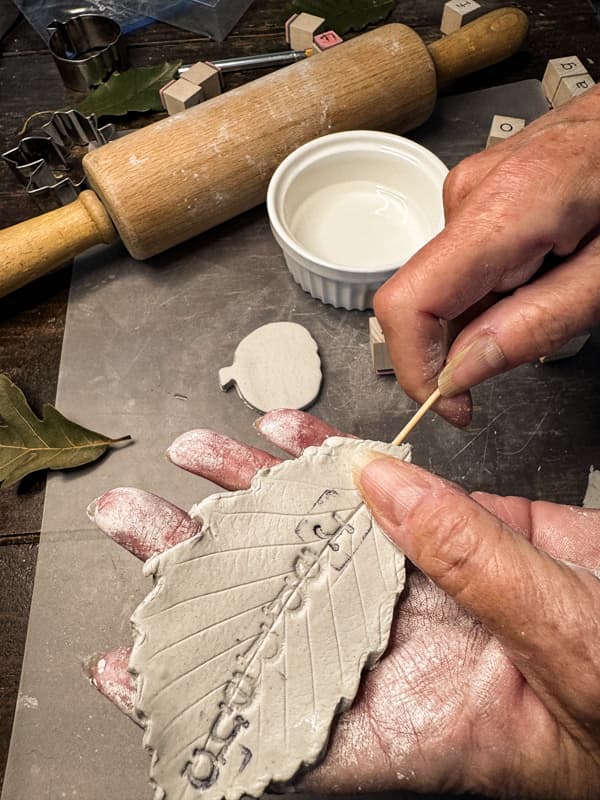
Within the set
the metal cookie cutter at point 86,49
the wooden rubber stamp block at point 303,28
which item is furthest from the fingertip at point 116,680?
the wooden rubber stamp block at point 303,28

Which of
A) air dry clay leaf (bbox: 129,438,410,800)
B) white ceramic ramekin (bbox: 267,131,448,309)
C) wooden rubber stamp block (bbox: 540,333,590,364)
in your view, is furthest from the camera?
white ceramic ramekin (bbox: 267,131,448,309)

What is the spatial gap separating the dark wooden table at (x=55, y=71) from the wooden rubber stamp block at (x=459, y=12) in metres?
0.11

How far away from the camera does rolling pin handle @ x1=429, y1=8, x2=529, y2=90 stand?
103 inches

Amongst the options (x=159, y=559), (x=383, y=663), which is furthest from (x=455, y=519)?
(x=159, y=559)

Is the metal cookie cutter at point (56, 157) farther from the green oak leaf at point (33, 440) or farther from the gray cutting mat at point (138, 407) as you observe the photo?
the green oak leaf at point (33, 440)

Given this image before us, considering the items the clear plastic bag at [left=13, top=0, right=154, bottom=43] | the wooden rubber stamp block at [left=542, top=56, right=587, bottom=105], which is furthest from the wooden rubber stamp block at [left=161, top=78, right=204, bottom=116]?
the wooden rubber stamp block at [left=542, top=56, right=587, bottom=105]

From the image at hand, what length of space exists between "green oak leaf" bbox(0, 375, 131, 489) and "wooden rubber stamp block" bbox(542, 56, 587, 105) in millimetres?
2313

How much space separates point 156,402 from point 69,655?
2.77ft

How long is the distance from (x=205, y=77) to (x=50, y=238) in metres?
0.93

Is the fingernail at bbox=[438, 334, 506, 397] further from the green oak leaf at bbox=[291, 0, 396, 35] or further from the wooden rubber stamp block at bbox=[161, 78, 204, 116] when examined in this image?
the green oak leaf at bbox=[291, 0, 396, 35]

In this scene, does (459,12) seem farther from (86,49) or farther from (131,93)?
(86,49)

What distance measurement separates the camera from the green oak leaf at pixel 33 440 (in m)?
2.01

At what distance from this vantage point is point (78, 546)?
201cm

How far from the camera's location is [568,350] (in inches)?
86.8
